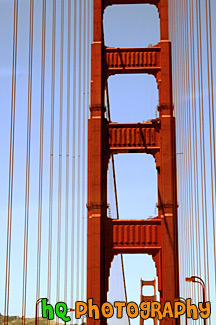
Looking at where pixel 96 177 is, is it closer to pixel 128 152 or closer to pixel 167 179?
pixel 128 152

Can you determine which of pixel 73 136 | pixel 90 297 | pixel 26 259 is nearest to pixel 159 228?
pixel 90 297

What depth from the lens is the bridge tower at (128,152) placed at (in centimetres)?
3406

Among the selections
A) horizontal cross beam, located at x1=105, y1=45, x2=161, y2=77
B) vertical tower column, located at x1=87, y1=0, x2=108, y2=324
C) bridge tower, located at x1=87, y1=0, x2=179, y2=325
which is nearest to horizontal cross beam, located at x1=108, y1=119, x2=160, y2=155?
bridge tower, located at x1=87, y1=0, x2=179, y2=325

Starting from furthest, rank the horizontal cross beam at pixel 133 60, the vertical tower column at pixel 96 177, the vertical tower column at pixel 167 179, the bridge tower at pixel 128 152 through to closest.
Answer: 1. the horizontal cross beam at pixel 133 60
2. the bridge tower at pixel 128 152
3. the vertical tower column at pixel 96 177
4. the vertical tower column at pixel 167 179

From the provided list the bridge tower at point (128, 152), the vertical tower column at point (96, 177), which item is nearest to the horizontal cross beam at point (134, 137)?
the bridge tower at point (128, 152)

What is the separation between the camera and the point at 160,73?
1449 inches

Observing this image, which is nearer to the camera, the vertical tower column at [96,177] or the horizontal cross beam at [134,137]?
the vertical tower column at [96,177]

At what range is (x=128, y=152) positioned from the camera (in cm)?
3597

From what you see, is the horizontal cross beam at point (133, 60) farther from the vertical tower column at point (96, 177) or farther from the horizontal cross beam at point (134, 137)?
the horizontal cross beam at point (134, 137)

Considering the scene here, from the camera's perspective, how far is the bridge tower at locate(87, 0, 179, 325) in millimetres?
34062

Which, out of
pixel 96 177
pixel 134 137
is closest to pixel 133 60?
pixel 134 137

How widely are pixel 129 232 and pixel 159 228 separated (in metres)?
1.36

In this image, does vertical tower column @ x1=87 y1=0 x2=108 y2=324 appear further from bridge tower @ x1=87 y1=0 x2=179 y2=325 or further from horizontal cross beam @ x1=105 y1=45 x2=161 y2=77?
horizontal cross beam @ x1=105 y1=45 x2=161 y2=77

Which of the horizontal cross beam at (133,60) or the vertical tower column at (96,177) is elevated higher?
the horizontal cross beam at (133,60)
